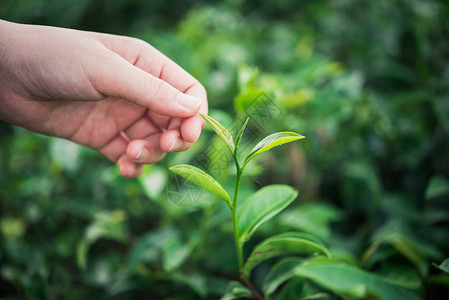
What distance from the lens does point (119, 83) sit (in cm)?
74

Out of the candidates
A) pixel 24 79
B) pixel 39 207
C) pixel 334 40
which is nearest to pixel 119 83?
pixel 24 79

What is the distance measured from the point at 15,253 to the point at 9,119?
22.5 inches

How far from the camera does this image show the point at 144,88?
2.39 ft

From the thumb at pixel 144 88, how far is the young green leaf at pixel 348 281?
16.5 inches

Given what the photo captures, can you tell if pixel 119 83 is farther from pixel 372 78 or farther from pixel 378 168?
pixel 372 78

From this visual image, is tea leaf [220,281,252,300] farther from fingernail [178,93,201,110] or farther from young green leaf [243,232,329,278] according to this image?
fingernail [178,93,201,110]

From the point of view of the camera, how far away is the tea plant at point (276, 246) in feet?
2.00

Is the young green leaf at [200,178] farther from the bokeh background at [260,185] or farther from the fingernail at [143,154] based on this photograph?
the fingernail at [143,154]

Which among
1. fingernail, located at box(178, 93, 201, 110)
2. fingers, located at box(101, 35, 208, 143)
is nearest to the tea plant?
fingernail, located at box(178, 93, 201, 110)

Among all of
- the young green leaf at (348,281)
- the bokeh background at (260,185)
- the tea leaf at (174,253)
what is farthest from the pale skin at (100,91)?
the young green leaf at (348,281)

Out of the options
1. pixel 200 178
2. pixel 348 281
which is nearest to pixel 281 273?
pixel 348 281

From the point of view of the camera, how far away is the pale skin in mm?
739

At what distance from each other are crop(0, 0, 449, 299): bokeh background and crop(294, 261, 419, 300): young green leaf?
0.62ft

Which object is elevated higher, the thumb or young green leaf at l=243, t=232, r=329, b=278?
the thumb
